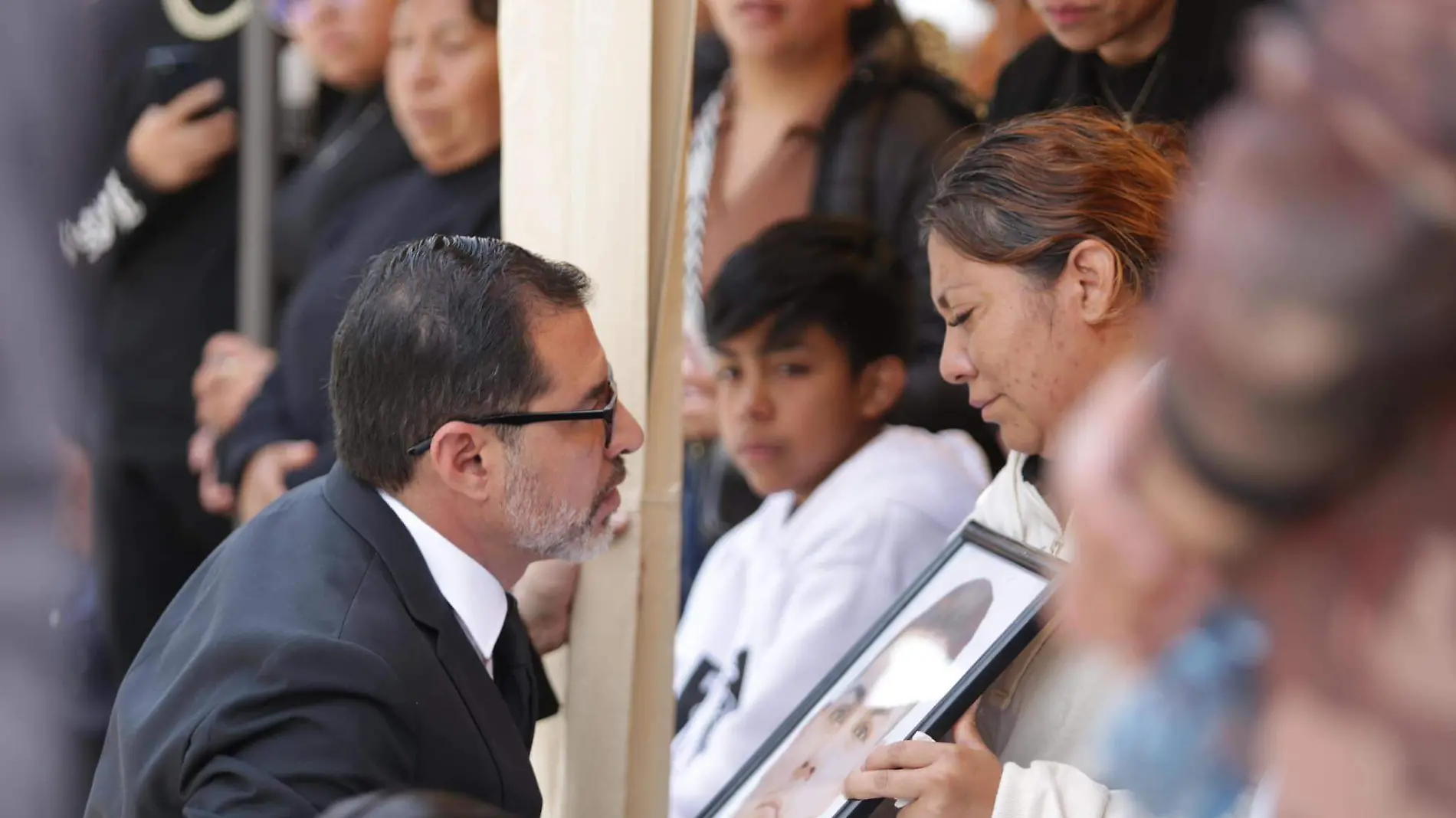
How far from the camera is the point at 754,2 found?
2.62 meters

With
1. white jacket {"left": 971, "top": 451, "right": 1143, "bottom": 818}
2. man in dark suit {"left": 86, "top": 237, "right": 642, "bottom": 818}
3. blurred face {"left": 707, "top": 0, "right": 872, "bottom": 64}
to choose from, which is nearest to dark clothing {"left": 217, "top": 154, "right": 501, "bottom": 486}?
blurred face {"left": 707, "top": 0, "right": 872, "bottom": 64}

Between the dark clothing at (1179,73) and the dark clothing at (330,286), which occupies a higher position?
the dark clothing at (1179,73)

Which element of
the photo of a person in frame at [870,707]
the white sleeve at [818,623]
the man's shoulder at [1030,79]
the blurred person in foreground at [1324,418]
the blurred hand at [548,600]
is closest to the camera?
the blurred person in foreground at [1324,418]

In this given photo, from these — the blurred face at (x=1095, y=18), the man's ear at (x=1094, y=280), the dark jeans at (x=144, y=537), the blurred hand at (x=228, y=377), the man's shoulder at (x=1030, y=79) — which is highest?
the blurred face at (x=1095, y=18)

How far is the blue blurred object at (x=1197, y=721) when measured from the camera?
21.1 inches

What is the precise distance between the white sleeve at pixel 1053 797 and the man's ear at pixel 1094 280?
48cm

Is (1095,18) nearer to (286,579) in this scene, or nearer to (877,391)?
(877,391)

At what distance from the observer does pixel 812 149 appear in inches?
103

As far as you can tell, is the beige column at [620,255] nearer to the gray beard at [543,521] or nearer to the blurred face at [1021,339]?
the gray beard at [543,521]

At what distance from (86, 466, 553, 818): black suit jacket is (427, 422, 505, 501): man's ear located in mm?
79

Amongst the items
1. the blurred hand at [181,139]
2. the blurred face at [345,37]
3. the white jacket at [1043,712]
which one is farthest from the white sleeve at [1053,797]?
the blurred hand at [181,139]

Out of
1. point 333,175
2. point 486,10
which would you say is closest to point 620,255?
point 486,10

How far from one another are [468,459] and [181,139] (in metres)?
2.00

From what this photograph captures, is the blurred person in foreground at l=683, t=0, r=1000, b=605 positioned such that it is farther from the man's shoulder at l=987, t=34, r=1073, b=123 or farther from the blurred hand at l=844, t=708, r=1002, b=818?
the blurred hand at l=844, t=708, r=1002, b=818
